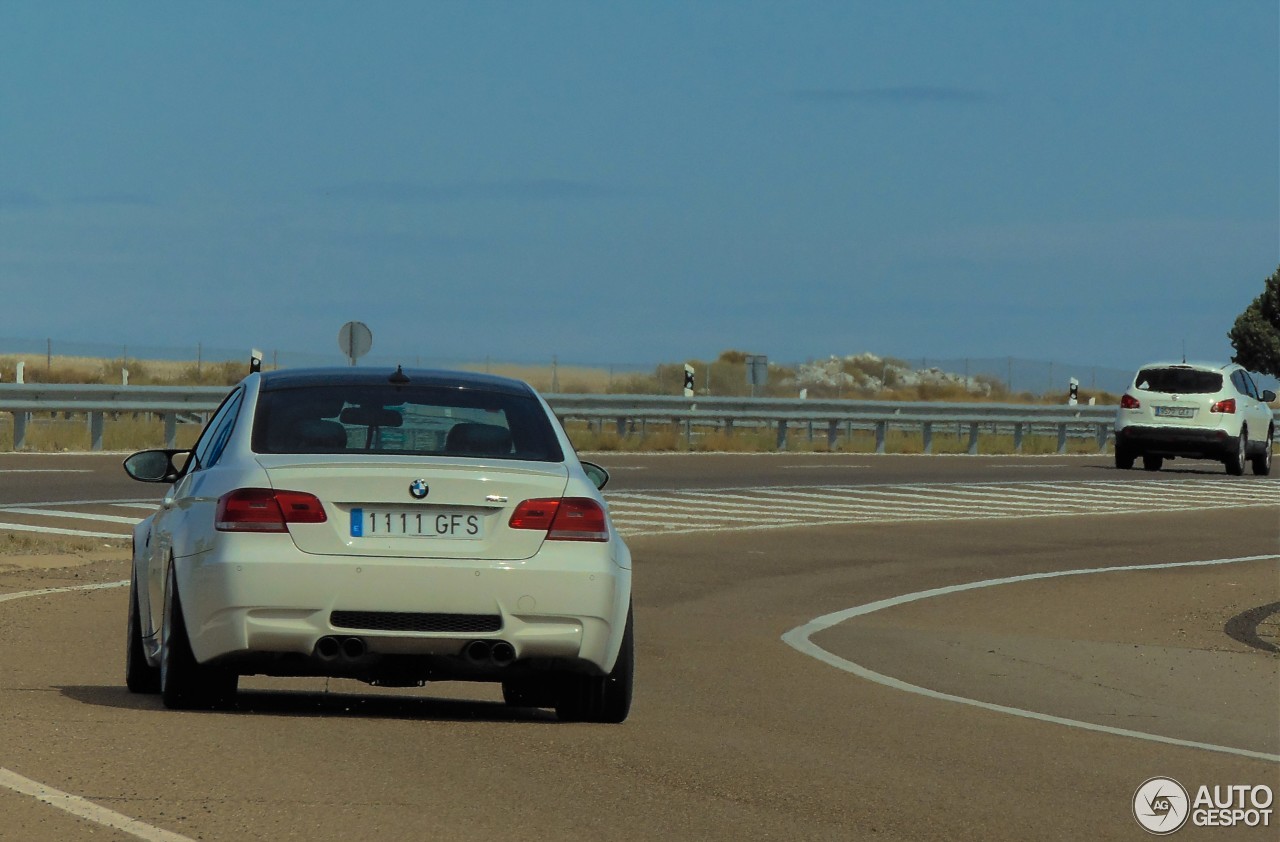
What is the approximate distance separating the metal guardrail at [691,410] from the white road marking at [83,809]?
2497 centimetres

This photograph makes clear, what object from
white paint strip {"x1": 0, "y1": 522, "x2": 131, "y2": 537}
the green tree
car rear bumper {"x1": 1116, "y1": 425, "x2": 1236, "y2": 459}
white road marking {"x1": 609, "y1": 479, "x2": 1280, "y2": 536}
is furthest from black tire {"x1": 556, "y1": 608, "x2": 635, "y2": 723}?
the green tree

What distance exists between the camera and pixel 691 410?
39.5m

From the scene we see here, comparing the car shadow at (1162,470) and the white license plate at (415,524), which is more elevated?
the white license plate at (415,524)

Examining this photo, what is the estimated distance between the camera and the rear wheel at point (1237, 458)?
33.8m

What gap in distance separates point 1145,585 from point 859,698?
7.77 m

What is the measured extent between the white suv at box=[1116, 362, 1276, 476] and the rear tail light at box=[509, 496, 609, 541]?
25904 millimetres

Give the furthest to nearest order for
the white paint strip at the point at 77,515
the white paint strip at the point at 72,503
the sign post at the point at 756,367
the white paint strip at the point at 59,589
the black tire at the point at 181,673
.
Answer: the sign post at the point at 756,367, the white paint strip at the point at 72,503, the white paint strip at the point at 77,515, the white paint strip at the point at 59,589, the black tire at the point at 181,673

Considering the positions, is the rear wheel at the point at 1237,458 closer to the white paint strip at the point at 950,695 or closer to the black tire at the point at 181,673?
the white paint strip at the point at 950,695

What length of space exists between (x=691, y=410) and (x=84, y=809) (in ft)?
109

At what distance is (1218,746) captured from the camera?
8.97m

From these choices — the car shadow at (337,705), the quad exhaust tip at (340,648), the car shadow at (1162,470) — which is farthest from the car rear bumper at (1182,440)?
the quad exhaust tip at (340,648)

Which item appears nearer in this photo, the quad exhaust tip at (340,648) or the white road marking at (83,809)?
the white road marking at (83,809)

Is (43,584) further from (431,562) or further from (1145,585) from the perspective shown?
(1145,585)

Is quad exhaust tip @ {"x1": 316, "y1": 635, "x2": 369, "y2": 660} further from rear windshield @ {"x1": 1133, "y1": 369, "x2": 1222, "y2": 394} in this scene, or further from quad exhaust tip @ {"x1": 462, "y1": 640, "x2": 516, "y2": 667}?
rear windshield @ {"x1": 1133, "y1": 369, "x2": 1222, "y2": 394}
